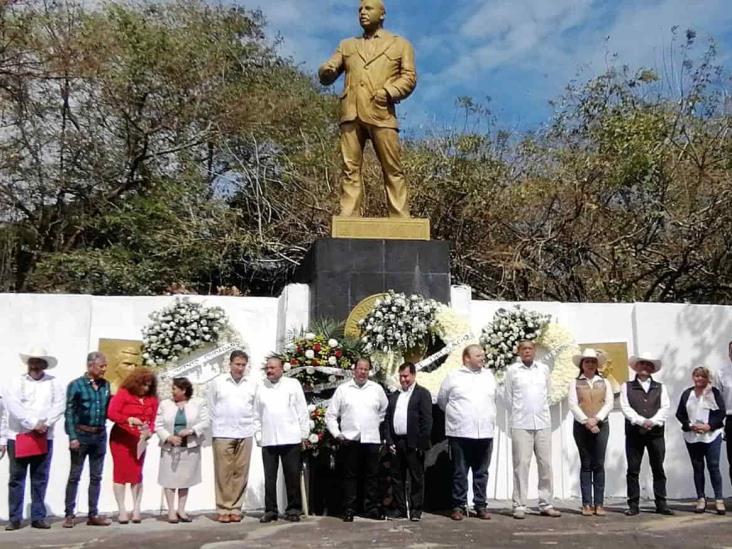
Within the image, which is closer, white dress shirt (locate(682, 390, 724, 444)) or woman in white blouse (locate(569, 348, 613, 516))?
woman in white blouse (locate(569, 348, 613, 516))

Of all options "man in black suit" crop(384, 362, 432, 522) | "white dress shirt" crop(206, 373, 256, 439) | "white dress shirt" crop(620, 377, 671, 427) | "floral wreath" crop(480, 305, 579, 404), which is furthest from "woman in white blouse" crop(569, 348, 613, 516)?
"white dress shirt" crop(206, 373, 256, 439)

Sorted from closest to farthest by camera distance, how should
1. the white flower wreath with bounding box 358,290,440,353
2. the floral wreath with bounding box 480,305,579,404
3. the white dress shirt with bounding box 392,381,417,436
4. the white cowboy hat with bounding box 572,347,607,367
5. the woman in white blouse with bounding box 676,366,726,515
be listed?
the white dress shirt with bounding box 392,381,417,436 < the white cowboy hat with bounding box 572,347,607,367 < the woman in white blouse with bounding box 676,366,726,515 < the white flower wreath with bounding box 358,290,440,353 < the floral wreath with bounding box 480,305,579,404

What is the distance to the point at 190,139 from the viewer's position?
1585 cm

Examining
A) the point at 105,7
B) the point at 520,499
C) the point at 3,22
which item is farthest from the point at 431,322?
the point at 105,7

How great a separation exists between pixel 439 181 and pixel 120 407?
884cm

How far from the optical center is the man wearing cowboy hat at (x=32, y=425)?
20.2ft

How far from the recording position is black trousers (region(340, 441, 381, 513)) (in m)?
6.21

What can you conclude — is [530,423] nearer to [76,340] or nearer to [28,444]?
[28,444]

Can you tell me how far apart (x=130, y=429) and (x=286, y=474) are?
3.98 feet

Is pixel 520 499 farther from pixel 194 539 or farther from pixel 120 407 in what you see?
pixel 120 407

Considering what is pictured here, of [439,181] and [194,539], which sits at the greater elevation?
[439,181]

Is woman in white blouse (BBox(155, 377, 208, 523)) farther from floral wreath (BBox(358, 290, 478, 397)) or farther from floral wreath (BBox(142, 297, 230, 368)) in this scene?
floral wreath (BBox(358, 290, 478, 397))

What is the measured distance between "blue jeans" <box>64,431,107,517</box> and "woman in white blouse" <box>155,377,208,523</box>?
0.45 m

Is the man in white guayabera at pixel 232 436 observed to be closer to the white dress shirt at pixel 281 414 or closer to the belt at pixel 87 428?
the white dress shirt at pixel 281 414
